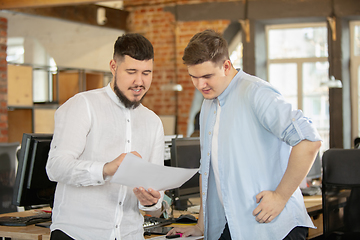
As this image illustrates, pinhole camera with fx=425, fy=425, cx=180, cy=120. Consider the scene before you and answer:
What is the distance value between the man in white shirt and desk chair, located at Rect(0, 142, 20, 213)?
Result: 1.76 metres

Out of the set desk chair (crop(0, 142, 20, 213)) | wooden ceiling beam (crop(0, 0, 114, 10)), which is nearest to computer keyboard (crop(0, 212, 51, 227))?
desk chair (crop(0, 142, 20, 213))

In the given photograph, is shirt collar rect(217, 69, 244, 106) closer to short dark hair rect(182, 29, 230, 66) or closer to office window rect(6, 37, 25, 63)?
short dark hair rect(182, 29, 230, 66)

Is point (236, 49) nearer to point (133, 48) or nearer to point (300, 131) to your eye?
point (133, 48)

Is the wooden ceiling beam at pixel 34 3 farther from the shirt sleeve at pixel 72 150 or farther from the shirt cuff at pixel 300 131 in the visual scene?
the shirt cuff at pixel 300 131

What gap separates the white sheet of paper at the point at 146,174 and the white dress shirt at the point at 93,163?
99 mm

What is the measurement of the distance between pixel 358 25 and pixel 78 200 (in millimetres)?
6919

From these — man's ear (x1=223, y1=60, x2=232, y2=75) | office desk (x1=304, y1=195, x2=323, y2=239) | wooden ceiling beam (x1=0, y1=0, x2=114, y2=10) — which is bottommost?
office desk (x1=304, y1=195, x2=323, y2=239)

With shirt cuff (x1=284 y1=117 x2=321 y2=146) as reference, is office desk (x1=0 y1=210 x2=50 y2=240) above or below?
below

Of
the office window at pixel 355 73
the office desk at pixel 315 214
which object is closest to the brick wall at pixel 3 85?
the office desk at pixel 315 214

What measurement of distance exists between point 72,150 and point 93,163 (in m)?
0.11

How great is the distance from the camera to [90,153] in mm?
1589

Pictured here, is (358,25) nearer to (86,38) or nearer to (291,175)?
(86,38)

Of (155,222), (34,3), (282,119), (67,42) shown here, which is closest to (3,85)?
(34,3)

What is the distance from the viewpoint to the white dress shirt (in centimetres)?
147
